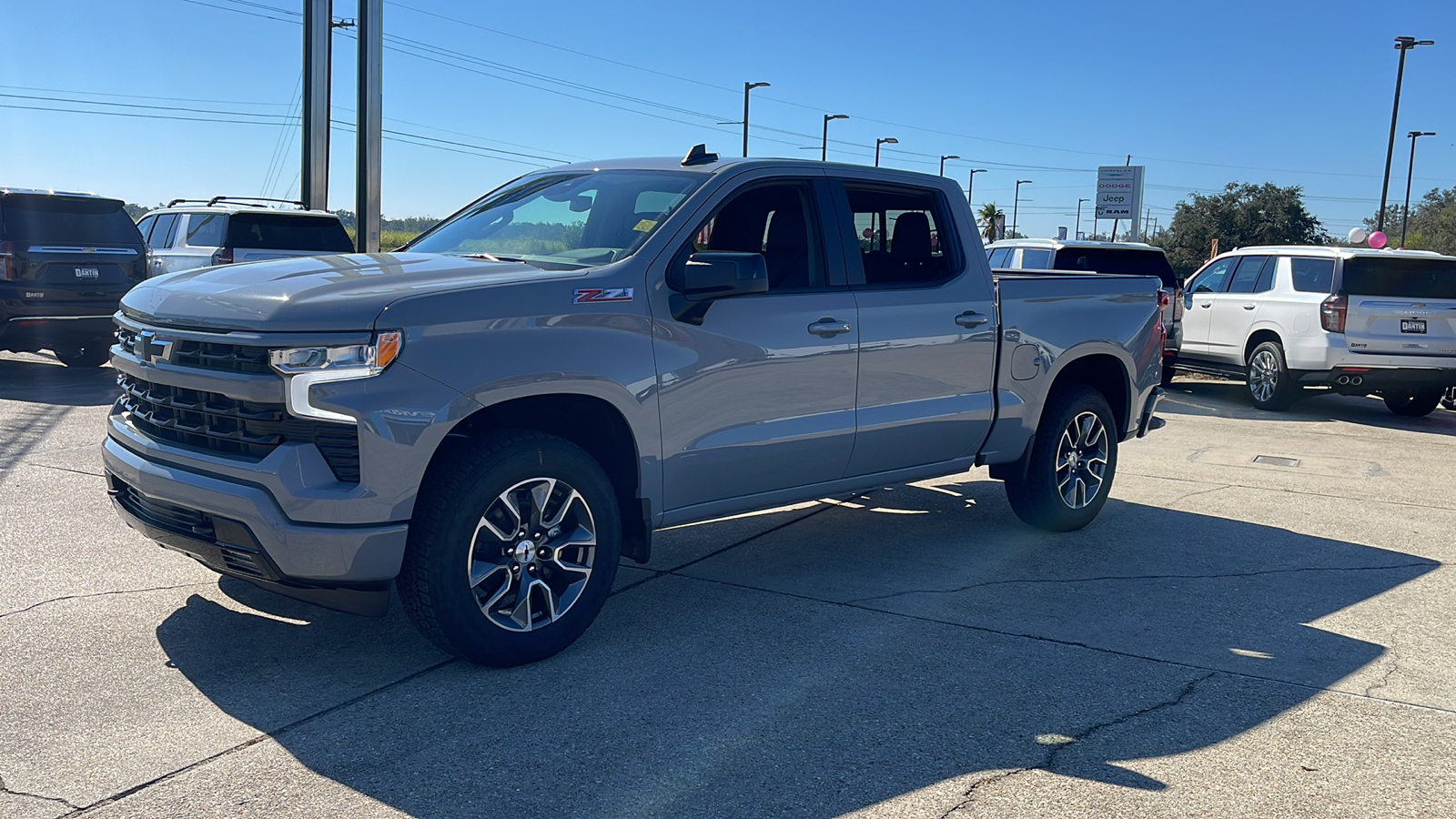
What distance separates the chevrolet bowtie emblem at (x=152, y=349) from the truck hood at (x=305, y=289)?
0.06 m

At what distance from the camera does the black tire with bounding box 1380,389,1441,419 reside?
13227mm

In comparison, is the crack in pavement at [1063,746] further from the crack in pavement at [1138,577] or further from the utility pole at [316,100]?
the utility pole at [316,100]

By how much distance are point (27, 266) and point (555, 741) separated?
11.2 m

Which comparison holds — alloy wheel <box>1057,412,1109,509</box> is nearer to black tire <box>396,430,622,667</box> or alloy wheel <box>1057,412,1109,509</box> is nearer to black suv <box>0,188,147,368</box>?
black tire <box>396,430,622,667</box>

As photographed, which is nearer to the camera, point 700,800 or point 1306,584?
point 700,800

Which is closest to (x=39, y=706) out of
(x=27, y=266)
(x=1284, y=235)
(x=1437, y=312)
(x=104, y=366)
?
(x=27, y=266)

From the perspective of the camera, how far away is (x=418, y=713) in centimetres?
404

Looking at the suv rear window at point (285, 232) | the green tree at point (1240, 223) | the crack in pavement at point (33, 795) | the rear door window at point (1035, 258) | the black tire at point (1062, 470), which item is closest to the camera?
the crack in pavement at point (33, 795)

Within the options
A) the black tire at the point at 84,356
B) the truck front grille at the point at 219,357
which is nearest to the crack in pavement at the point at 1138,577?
the truck front grille at the point at 219,357

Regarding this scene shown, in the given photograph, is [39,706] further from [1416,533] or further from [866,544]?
[1416,533]

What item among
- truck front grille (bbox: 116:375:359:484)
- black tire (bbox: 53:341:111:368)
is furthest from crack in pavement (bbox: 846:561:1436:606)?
black tire (bbox: 53:341:111:368)

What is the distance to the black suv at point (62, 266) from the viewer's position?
12.5 meters

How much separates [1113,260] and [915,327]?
28.1 feet

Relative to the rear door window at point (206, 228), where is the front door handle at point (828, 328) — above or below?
below
